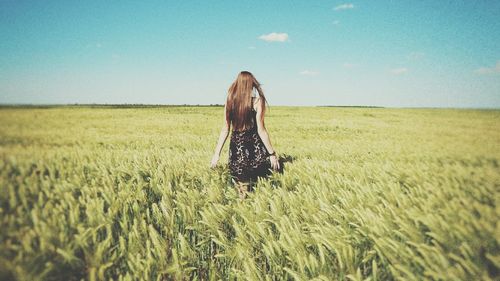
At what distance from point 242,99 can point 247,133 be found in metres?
0.46

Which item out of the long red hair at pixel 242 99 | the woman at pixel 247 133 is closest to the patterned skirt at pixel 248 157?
the woman at pixel 247 133

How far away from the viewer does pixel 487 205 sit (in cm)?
150

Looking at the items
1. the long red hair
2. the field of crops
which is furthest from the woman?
the field of crops

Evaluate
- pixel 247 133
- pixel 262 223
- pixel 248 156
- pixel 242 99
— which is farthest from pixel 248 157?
pixel 262 223

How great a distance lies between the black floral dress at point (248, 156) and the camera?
3.77 m

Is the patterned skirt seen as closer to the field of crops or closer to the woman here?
the woman

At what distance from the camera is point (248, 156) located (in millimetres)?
3818

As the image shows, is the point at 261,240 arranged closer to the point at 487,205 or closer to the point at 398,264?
the point at 398,264

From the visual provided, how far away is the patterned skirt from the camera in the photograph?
12.4 ft

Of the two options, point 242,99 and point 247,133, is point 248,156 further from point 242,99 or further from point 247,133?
point 242,99

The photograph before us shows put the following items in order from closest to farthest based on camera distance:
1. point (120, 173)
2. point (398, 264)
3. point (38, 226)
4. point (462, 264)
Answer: point (462, 264) < point (398, 264) < point (38, 226) < point (120, 173)

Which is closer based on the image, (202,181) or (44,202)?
(44,202)

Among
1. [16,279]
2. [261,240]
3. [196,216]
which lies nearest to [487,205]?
[261,240]

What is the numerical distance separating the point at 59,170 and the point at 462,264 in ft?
9.84
